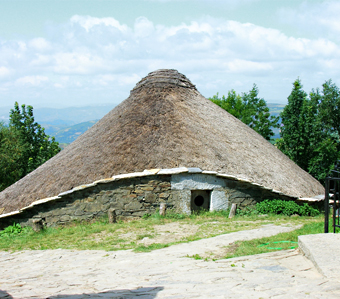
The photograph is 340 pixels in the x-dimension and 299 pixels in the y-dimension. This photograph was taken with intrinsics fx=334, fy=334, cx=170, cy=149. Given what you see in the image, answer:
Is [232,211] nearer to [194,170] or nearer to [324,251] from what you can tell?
[194,170]

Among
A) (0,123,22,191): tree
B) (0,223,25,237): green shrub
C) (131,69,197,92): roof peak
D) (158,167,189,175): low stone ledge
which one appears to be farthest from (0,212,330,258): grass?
(0,123,22,191): tree

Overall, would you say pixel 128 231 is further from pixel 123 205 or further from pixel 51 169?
pixel 51 169

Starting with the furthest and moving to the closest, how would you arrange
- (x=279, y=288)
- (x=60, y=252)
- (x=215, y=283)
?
(x=60, y=252) < (x=215, y=283) < (x=279, y=288)

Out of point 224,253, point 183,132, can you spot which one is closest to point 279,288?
point 224,253

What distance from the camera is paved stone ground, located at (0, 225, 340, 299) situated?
4.21m

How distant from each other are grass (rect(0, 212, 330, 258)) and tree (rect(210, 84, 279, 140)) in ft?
70.3

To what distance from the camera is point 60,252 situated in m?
8.30

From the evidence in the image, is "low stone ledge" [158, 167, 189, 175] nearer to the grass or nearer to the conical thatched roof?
the conical thatched roof

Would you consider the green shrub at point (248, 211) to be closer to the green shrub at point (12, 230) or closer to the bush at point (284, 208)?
the bush at point (284, 208)

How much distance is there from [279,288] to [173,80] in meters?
13.9

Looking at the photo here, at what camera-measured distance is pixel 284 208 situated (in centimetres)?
1222

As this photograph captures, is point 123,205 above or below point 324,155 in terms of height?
below

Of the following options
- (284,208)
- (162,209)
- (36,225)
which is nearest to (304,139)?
(284,208)

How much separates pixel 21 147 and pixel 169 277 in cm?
2222
